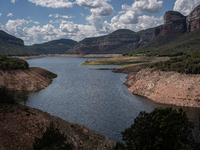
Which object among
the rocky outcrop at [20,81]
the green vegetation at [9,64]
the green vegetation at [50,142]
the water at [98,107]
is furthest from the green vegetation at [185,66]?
the green vegetation at [9,64]

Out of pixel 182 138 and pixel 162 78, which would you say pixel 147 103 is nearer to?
pixel 162 78

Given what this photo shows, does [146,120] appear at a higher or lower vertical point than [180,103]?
higher

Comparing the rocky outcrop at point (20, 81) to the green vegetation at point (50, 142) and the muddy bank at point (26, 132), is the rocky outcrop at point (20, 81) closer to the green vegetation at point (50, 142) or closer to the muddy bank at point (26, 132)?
the muddy bank at point (26, 132)

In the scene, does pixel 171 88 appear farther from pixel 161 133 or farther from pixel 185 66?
pixel 161 133

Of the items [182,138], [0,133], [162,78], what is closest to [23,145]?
[0,133]

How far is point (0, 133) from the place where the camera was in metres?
22.7

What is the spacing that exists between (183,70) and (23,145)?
5390 cm

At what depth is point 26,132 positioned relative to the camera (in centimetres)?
2572

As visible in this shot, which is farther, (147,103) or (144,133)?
(147,103)

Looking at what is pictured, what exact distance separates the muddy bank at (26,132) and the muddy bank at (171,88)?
3088cm

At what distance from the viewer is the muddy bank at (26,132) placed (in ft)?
74.5

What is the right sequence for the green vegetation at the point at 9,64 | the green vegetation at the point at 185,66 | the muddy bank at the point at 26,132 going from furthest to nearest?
the green vegetation at the point at 9,64
the green vegetation at the point at 185,66
the muddy bank at the point at 26,132

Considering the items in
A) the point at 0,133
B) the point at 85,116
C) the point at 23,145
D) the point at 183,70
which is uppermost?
the point at 183,70

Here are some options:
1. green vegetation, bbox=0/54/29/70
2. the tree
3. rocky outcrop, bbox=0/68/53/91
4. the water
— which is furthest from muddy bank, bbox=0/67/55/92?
the tree
